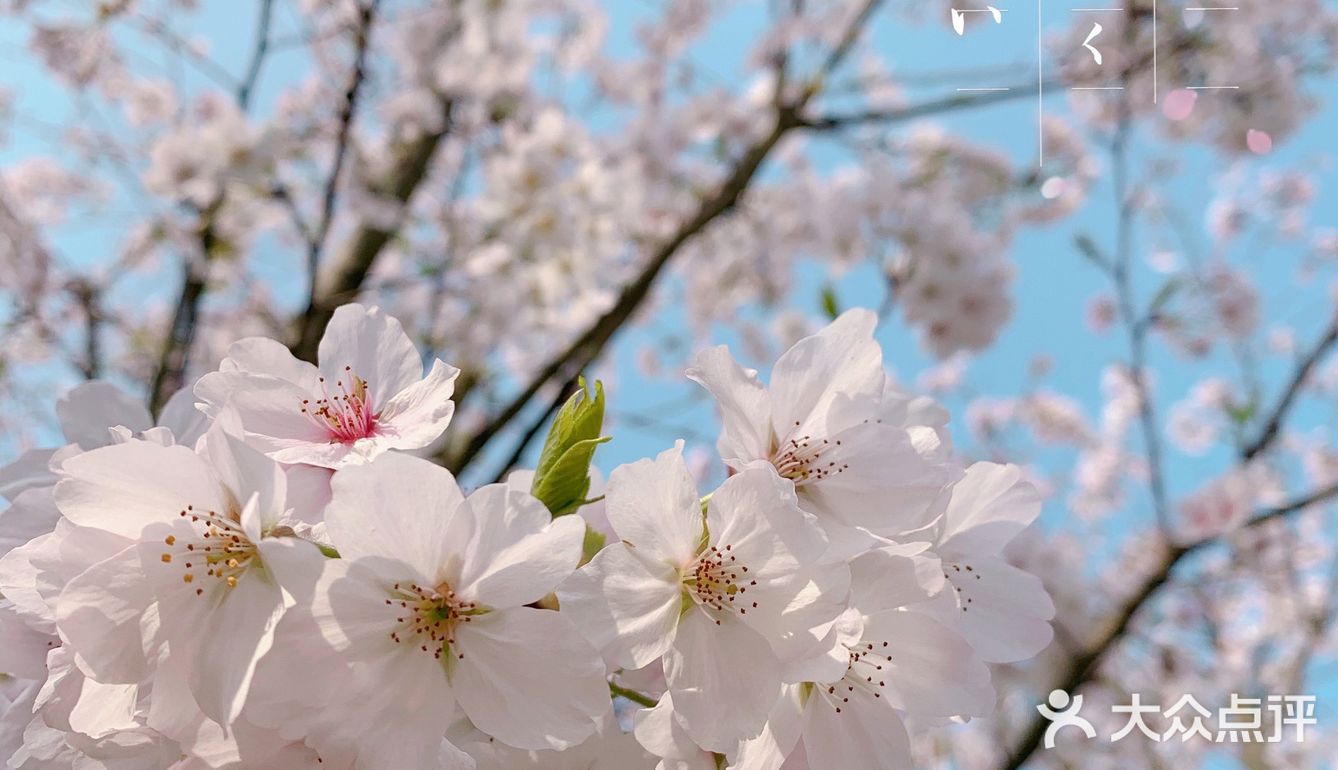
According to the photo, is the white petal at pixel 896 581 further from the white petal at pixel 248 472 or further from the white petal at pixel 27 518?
the white petal at pixel 27 518

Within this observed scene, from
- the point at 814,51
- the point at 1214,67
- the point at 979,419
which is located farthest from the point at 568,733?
the point at 979,419

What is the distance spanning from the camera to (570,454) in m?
0.63

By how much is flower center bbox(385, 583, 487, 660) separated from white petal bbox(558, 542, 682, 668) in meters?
0.07

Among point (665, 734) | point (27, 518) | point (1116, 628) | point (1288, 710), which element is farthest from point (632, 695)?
point (1288, 710)

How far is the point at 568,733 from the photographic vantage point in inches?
20.7

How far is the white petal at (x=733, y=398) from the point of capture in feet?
2.13

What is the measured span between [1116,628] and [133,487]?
2708 mm

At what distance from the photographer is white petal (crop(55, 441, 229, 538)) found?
1.74ft

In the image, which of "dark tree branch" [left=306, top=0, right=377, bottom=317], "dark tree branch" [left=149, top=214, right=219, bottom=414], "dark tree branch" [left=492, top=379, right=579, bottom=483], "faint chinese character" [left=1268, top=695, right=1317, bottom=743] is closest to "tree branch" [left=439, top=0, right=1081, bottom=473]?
"dark tree branch" [left=492, top=379, right=579, bottom=483]

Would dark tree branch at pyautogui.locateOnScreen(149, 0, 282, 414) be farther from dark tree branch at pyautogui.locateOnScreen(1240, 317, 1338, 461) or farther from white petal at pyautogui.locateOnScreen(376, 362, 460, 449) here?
dark tree branch at pyautogui.locateOnScreen(1240, 317, 1338, 461)

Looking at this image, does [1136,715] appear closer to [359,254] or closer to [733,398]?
[733,398]

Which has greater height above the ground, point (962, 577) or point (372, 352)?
point (372, 352)

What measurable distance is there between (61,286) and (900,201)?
320 cm

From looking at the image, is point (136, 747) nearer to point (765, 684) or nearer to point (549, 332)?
point (765, 684)
